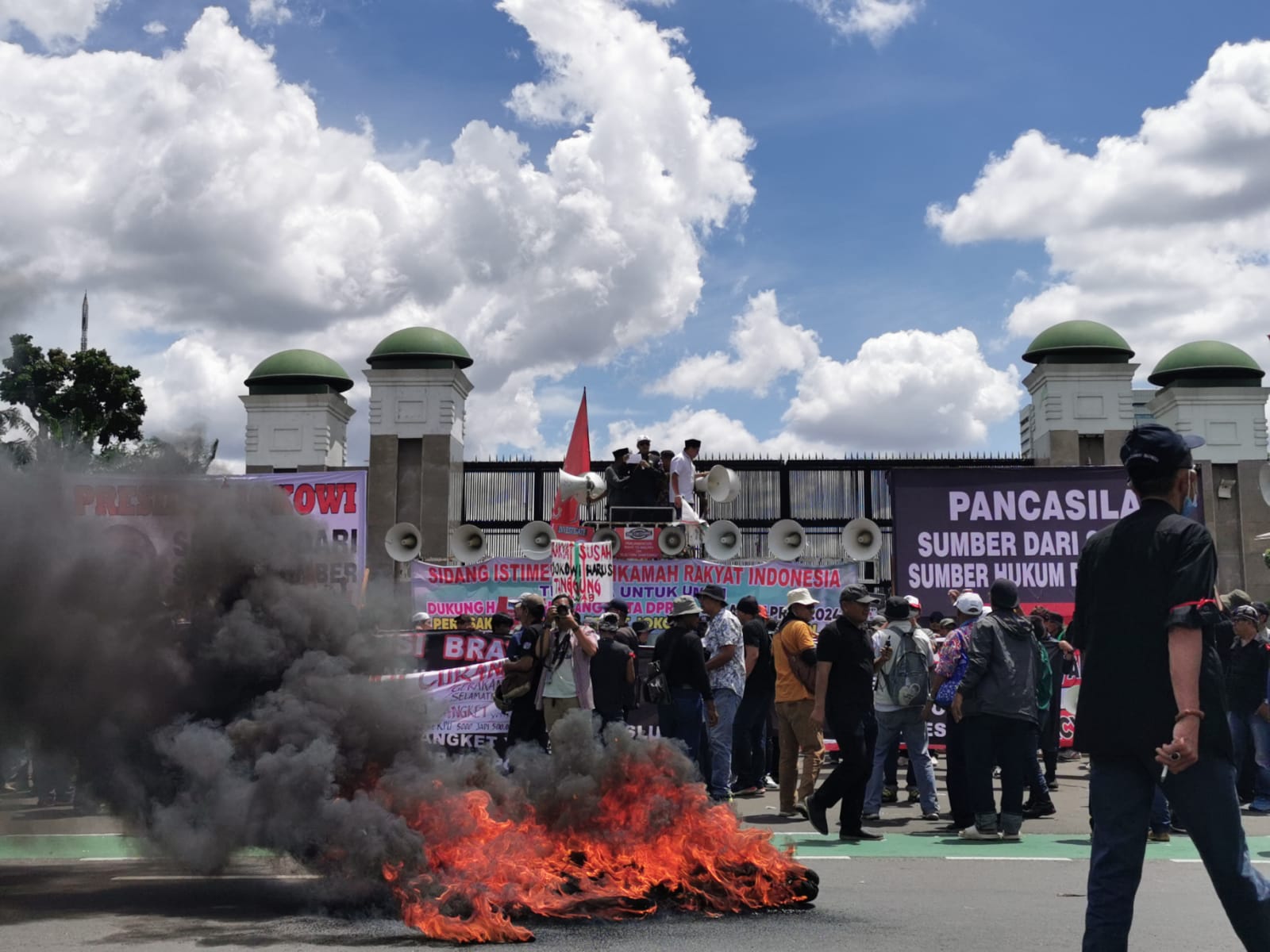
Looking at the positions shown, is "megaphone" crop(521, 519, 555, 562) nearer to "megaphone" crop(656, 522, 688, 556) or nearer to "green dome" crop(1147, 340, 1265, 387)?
"megaphone" crop(656, 522, 688, 556)

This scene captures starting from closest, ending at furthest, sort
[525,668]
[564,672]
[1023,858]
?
[1023,858] → [525,668] → [564,672]

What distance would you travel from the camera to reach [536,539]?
22.9 meters

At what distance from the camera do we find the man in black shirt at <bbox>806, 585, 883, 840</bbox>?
9719mm

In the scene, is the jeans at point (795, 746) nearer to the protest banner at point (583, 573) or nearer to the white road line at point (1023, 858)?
the white road line at point (1023, 858)

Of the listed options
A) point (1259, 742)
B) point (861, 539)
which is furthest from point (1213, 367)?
point (1259, 742)

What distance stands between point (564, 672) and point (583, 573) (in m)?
5.13

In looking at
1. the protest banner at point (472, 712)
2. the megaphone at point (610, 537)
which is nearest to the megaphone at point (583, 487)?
the megaphone at point (610, 537)

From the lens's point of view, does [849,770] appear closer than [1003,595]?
A: Yes

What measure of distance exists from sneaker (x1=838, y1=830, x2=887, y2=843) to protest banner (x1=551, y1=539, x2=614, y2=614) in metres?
6.02

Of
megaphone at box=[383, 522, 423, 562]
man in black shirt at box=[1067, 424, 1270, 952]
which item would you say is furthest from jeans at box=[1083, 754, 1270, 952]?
megaphone at box=[383, 522, 423, 562]

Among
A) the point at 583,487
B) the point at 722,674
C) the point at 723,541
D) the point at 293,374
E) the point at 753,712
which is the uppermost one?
the point at 293,374

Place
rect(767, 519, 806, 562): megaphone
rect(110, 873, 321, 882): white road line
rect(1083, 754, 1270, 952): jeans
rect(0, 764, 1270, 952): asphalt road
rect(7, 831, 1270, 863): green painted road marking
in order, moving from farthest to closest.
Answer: rect(767, 519, 806, 562): megaphone, rect(7, 831, 1270, 863): green painted road marking, rect(110, 873, 321, 882): white road line, rect(0, 764, 1270, 952): asphalt road, rect(1083, 754, 1270, 952): jeans

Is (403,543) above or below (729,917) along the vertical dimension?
above

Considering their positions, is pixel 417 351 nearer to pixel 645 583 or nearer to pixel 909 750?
pixel 645 583
